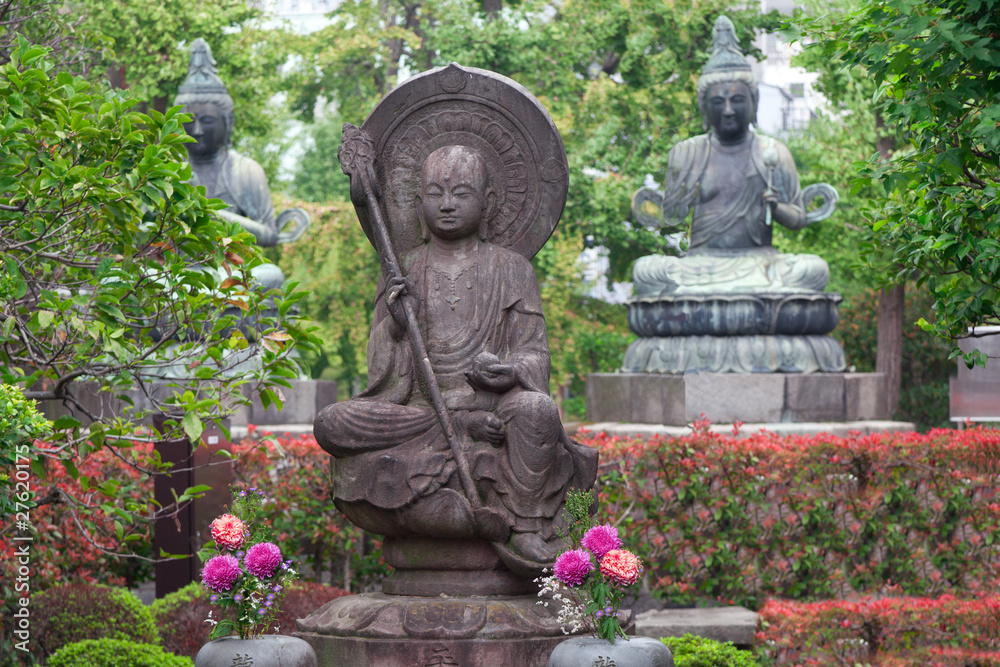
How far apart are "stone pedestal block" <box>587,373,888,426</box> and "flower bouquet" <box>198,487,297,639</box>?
546cm

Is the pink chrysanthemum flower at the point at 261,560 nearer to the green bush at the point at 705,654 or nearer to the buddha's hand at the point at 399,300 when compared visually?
the buddha's hand at the point at 399,300

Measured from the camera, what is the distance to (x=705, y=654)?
626 cm

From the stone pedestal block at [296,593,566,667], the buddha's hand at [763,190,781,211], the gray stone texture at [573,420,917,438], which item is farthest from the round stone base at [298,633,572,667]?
the buddha's hand at [763,190,781,211]

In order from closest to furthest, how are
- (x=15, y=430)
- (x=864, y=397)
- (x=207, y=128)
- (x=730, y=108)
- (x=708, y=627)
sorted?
1. (x=15, y=430)
2. (x=708, y=627)
3. (x=864, y=397)
4. (x=730, y=108)
5. (x=207, y=128)

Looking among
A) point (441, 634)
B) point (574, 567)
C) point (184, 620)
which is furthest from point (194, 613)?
point (574, 567)

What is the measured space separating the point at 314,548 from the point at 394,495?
10.0ft

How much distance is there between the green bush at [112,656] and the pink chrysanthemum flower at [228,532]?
1587 millimetres

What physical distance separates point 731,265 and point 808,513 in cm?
346

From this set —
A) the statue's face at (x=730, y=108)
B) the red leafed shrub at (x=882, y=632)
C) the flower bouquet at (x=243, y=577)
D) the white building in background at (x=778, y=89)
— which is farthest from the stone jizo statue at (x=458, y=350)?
the white building in background at (x=778, y=89)

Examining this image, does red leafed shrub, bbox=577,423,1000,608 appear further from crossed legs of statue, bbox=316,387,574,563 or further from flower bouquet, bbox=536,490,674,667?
flower bouquet, bbox=536,490,674,667

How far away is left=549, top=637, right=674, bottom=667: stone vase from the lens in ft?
14.9

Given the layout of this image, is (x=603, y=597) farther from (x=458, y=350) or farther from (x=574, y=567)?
(x=458, y=350)

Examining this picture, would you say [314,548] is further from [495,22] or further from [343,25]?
[343,25]

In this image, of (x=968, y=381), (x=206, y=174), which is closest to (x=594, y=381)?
(x=968, y=381)
